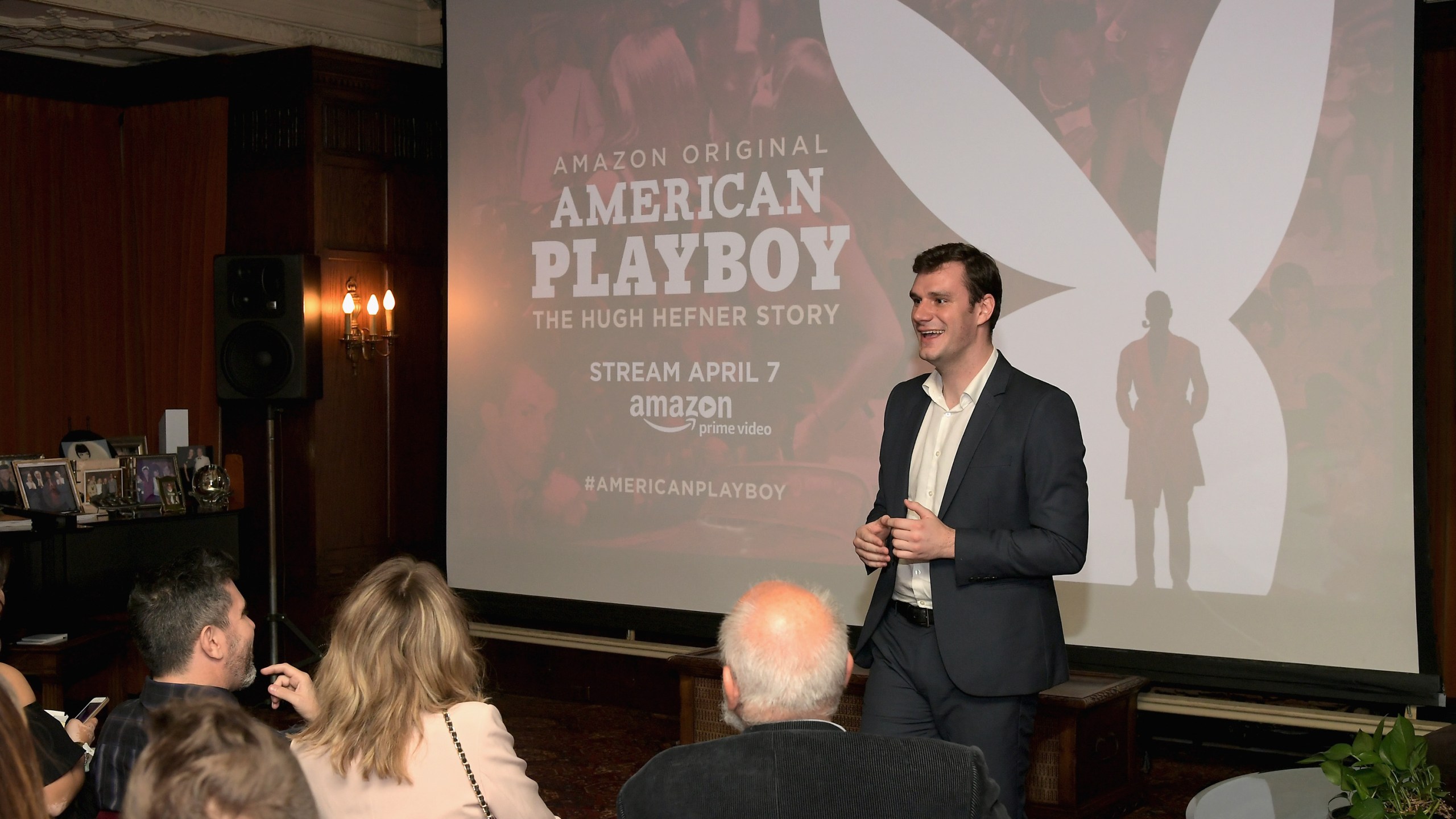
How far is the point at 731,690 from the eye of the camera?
1.80 m

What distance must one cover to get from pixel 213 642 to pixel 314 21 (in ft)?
15.1

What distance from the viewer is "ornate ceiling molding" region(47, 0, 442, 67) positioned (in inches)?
225

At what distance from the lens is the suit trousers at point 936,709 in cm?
268

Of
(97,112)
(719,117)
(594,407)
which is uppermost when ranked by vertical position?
(97,112)

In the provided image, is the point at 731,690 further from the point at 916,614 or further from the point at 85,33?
Answer: the point at 85,33

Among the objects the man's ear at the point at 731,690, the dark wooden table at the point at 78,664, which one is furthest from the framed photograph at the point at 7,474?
the man's ear at the point at 731,690

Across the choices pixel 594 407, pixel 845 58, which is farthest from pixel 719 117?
pixel 594 407

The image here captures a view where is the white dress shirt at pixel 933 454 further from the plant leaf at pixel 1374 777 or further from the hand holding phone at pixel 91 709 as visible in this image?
the hand holding phone at pixel 91 709

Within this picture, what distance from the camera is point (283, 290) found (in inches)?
230

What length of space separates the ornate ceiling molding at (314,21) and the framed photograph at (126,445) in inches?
74.2

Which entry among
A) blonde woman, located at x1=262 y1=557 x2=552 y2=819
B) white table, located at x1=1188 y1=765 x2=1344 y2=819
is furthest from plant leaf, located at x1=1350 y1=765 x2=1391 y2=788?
blonde woman, located at x1=262 y1=557 x2=552 y2=819

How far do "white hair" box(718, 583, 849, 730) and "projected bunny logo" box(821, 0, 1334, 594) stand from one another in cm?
258

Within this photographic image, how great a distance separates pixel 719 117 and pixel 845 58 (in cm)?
57

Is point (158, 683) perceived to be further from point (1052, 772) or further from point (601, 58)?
point (601, 58)
